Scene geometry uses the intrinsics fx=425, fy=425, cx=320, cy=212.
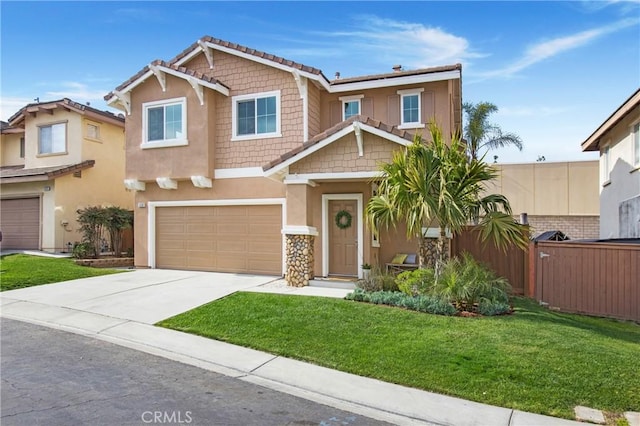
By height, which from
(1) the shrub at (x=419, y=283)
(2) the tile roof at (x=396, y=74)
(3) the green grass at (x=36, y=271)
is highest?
(2) the tile roof at (x=396, y=74)

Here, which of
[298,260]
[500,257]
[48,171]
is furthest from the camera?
[48,171]

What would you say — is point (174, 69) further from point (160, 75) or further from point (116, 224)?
point (116, 224)

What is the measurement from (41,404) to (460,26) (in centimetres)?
1225

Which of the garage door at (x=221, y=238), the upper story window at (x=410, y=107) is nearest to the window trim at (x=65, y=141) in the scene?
the garage door at (x=221, y=238)

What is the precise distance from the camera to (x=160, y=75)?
15438mm

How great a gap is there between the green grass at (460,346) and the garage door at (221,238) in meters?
4.87

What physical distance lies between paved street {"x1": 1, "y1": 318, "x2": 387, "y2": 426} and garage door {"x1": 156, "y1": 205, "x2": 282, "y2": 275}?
7.89m

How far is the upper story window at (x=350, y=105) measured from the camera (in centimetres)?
1497

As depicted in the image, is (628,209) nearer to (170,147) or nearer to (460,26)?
(460,26)

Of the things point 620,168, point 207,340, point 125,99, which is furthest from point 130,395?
point 620,168

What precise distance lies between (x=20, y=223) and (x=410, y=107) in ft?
60.7

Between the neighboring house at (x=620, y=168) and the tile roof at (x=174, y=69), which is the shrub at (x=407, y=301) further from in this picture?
the tile roof at (x=174, y=69)

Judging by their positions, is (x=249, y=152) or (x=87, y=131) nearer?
(x=249, y=152)

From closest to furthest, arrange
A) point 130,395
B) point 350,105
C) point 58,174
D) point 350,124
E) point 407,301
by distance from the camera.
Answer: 1. point 130,395
2. point 407,301
3. point 350,124
4. point 350,105
5. point 58,174
